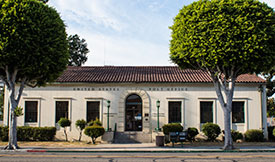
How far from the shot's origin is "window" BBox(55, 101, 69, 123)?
2280cm

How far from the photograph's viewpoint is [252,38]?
15.0 m

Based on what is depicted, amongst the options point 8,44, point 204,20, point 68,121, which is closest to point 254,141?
point 204,20

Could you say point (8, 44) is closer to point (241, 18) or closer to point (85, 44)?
point (241, 18)

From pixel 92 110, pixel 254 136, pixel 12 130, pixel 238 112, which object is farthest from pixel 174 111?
pixel 12 130

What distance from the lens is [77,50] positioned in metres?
45.3

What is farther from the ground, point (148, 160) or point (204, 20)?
point (204, 20)

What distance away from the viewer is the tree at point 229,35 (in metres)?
15.0

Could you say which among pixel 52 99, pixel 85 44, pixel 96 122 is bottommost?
pixel 96 122

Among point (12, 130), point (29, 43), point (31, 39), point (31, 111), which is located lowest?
point (12, 130)

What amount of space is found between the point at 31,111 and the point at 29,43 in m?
9.39

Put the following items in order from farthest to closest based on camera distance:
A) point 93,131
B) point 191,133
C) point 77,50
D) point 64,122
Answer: point 77,50, point 64,122, point 191,133, point 93,131

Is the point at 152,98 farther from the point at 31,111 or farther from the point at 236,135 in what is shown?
the point at 31,111

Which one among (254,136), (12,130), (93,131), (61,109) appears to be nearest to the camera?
(12,130)

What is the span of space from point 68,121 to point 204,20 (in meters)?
12.7
